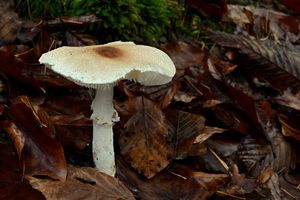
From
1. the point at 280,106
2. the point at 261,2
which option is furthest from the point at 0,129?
the point at 261,2

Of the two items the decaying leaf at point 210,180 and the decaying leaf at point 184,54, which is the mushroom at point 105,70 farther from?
the decaying leaf at point 184,54

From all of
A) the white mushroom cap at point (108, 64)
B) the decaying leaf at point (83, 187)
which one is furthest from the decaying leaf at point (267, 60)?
the decaying leaf at point (83, 187)

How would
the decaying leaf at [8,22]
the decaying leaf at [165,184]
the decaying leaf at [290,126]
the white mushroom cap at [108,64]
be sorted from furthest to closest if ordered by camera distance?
the decaying leaf at [290,126]
the decaying leaf at [8,22]
the decaying leaf at [165,184]
the white mushroom cap at [108,64]

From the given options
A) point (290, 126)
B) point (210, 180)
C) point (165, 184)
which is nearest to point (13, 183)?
point (165, 184)

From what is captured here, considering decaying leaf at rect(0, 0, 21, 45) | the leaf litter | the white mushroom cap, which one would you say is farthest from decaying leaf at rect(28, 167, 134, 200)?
decaying leaf at rect(0, 0, 21, 45)

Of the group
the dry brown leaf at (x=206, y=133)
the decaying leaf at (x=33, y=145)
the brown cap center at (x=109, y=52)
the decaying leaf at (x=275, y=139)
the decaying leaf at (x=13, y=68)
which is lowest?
the decaying leaf at (x=275, y=139)

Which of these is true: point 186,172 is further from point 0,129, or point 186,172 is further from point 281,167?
point 0,129

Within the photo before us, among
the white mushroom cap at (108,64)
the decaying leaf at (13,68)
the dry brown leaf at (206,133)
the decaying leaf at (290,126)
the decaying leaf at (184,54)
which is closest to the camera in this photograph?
the white mushroom cap at (108,64)

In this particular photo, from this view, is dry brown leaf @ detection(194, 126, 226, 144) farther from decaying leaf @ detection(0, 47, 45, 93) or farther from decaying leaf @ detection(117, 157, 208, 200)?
decaying leaf @ detection(0, 47, 45, 93)
